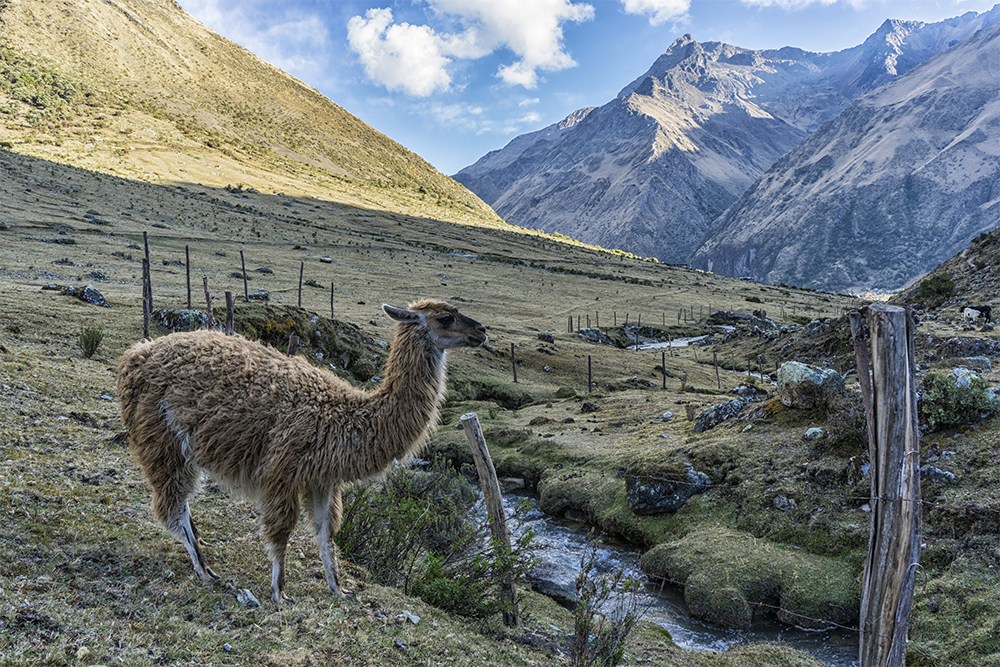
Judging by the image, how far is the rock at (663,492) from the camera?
1340cm

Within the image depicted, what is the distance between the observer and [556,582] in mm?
11359

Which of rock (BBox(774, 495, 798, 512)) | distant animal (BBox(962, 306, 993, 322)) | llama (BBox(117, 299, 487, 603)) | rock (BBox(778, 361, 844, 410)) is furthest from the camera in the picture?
distant animal (BBox(962, 306, 993, 322))

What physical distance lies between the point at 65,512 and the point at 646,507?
11.4 meters

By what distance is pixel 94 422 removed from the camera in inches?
392

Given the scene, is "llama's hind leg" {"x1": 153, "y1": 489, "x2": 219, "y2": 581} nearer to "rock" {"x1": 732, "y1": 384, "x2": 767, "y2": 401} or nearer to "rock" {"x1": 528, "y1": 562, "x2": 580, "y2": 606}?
"rock" {"x1": 528, "y1": 562, "x2": 580, "y2": 606}

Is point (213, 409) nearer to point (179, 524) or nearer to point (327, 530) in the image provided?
point (179, 524)

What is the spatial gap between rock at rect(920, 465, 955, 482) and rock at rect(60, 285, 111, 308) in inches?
1078

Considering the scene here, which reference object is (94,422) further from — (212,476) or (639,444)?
(639,444)

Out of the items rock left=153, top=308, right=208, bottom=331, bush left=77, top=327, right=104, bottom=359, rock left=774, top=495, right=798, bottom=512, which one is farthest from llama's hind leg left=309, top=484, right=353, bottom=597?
rock left=153, top=308, right=208, bottom=331

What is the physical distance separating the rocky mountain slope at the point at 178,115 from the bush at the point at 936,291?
3693 inches

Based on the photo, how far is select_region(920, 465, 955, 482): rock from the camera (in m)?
10.4

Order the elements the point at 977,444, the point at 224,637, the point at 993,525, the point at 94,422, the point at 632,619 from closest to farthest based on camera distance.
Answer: the point at 224,637
the point at 632,619
the point at 993,525
the point at 94,422
the point at 977,444

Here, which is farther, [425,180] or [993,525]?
[425,180]

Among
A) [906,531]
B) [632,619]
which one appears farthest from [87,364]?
[906,531]
